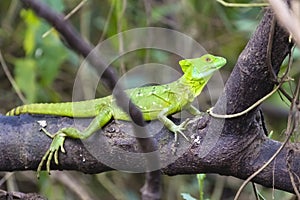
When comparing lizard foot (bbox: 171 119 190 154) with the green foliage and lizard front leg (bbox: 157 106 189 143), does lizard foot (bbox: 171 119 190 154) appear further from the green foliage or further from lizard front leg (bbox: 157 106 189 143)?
the green foliage

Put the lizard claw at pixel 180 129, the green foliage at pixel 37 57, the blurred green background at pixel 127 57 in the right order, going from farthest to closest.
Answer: the blurred green background at pixel 127 57 → the green foliage at pixel 37 57 → the lizard claw at pixel 180 129

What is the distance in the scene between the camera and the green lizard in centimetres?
143

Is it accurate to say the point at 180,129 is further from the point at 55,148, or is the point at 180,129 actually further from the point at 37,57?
the point at 37,57

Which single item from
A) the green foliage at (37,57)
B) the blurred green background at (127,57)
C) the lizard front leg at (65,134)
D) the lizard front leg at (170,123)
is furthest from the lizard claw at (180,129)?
the blurred green background at (127,57)

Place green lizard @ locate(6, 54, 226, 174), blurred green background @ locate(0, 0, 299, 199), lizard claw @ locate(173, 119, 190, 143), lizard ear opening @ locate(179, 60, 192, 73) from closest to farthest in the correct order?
lizard claw @ locate(173, 119, 190, 143), green lizard @ locate(6, 54, 226, 174), lizard ear opening @ locate(179, 60, 192, 73), blurred green background @ locate(0, 0, 299, 199)

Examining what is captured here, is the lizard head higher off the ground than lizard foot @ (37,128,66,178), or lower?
higher

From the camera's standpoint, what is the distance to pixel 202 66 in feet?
5.54

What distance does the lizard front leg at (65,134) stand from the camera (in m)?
1.39

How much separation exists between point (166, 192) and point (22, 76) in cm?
115

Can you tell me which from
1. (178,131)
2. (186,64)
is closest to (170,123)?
(178,131)

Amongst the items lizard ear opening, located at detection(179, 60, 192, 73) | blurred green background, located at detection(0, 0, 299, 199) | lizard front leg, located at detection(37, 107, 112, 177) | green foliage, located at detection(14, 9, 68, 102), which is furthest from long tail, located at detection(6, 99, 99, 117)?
blurred green background, located at detection(0, 0, 299, 199)

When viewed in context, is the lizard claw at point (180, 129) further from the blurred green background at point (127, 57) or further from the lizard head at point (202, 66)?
the blurred green background at point (127, 57)

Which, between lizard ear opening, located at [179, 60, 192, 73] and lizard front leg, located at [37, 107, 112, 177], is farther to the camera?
lizard ear opening, located at [179, 60, 192, 73]

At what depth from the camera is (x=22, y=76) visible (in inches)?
100
